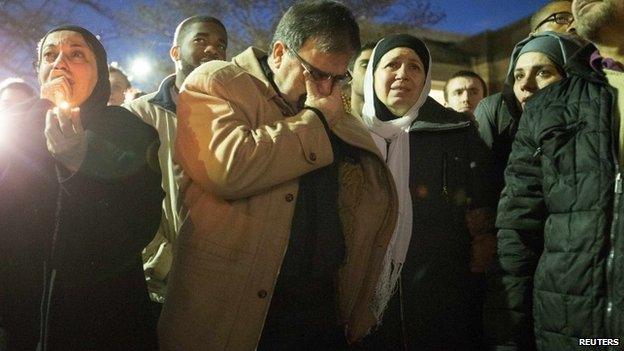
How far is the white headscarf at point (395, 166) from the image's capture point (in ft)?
8.93

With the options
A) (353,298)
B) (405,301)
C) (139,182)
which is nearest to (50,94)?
(139,182)

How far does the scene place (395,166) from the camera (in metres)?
3.12

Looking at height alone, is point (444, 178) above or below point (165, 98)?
below

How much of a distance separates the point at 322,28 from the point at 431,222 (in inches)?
53.1

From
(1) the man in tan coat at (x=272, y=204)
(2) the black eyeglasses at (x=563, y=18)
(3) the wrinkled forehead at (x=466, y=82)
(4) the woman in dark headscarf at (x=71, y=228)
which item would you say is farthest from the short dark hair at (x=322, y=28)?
(3) the wrinkled forehead at (x=466, y=82)

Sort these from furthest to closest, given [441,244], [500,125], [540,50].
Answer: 1. [500,125]
2. [540,50]
3. [441,244]

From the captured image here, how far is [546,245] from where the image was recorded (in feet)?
8.28

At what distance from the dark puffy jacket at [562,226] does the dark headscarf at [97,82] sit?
199 cm

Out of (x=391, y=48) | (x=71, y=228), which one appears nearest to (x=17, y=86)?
(x=391, y=48)

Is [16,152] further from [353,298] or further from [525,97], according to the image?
[525,97]

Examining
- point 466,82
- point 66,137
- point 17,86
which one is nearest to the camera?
point 66,137

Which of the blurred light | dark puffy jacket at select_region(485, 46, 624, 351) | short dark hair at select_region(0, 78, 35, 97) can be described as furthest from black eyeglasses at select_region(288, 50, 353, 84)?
the blurred light

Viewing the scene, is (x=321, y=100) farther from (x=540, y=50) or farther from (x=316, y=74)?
(x=540, y=50)

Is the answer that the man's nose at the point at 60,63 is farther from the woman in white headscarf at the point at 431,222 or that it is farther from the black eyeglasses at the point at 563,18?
the black eyeglasses at the point at 563,18
